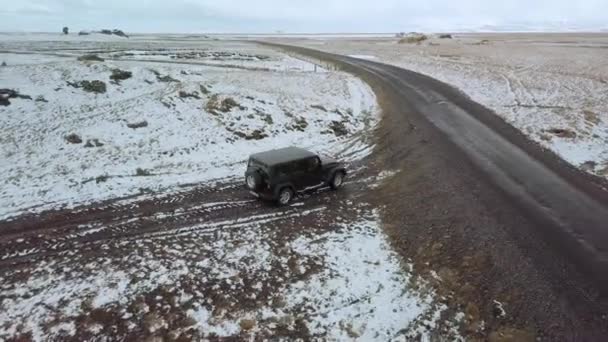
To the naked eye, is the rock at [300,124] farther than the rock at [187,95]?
No

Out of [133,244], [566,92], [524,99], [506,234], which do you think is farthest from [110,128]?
[566,92]

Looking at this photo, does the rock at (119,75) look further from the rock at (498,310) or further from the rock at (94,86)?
→ the rock at (498,310)

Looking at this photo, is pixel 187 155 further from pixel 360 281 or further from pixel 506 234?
pixel 506 234

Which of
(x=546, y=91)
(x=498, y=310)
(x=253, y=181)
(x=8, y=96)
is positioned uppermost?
(x=8, y=96)

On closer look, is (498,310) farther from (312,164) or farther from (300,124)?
(300,124)

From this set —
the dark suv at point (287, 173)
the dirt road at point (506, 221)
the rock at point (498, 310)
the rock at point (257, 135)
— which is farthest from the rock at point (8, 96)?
the rock at point (498, 310)

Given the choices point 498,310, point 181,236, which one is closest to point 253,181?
point 181,236
